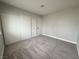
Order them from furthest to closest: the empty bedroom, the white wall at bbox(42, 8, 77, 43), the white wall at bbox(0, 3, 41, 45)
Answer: the white wall at bbox(42, 8, 77, 43), the white wall at bbox(0, 3, 41, 45), the empty bedroom

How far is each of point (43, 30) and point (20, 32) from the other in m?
2.43

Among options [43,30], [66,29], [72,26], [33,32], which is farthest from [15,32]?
[72,26]

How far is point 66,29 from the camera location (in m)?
3.74

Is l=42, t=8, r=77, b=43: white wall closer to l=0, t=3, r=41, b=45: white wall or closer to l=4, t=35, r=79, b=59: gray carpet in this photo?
l=4, t=35, r=79, b=59: gray carpet

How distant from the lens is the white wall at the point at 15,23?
9.74 ft

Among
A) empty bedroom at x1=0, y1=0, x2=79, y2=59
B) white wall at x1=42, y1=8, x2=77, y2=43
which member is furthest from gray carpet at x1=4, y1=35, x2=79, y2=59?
white wall at x1=42, y1=8, x2=77, y2=43

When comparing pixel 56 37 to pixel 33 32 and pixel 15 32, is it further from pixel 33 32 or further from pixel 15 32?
pixel 15 32

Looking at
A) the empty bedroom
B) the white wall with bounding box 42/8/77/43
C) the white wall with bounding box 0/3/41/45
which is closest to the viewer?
the empty bedroom

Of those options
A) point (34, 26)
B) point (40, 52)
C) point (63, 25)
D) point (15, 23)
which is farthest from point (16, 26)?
point (63, 25)

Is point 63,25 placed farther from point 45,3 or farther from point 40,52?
point 40,52

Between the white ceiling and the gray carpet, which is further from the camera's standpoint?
the white ceiling

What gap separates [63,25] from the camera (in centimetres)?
387

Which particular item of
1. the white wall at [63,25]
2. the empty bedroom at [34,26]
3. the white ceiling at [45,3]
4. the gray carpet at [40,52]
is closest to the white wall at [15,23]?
the empty bedroom at [34,26]

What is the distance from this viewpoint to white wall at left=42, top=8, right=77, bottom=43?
3.44 meters
